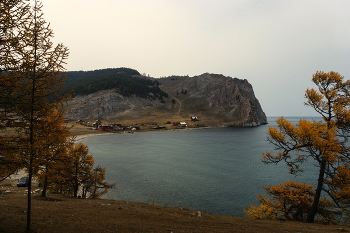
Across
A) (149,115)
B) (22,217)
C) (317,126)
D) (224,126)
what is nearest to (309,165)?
(317,126)

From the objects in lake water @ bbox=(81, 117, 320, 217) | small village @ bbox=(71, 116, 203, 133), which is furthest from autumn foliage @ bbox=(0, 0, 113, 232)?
small village @ bbox=(71, 116, 203, 133)

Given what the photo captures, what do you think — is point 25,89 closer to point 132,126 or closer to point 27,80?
point 27,80

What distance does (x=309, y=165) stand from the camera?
50.4m

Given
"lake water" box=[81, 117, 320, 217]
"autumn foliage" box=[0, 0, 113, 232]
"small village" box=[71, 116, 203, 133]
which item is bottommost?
"lake water" box=[81, 117, 320, 217]

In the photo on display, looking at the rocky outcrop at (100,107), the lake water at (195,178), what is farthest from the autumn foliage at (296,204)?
the rocky outcrop at (100,107)

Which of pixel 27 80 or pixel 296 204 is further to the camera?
pixel 296 204

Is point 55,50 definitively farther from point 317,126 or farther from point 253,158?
point 253,158

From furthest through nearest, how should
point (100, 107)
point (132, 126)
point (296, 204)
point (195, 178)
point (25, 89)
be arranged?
point (100, 107), point (132, 126), point (195, 178), point (296, 204), point (25, 89)

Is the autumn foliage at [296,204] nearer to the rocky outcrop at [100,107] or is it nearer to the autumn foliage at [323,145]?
the autumn foliage at [323,145]

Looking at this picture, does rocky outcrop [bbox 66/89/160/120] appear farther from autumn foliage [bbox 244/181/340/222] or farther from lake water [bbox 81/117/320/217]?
autumn foliage [bbox 244/181/340/222]

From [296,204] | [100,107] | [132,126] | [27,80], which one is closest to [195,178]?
[296,204]

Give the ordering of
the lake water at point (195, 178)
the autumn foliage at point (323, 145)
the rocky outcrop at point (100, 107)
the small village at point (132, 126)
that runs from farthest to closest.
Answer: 1. the rocky outcrop at point (100, 107)
2. the small village at point (132, 126)
3. the lake water at point (195, 178)
4. the autumn foliage at point (323, 145)

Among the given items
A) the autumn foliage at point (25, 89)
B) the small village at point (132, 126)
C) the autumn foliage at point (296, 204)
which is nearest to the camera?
the autumn foliage at point (25, 89)

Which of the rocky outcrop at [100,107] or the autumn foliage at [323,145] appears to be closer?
the autumn foliage at [323,145]
